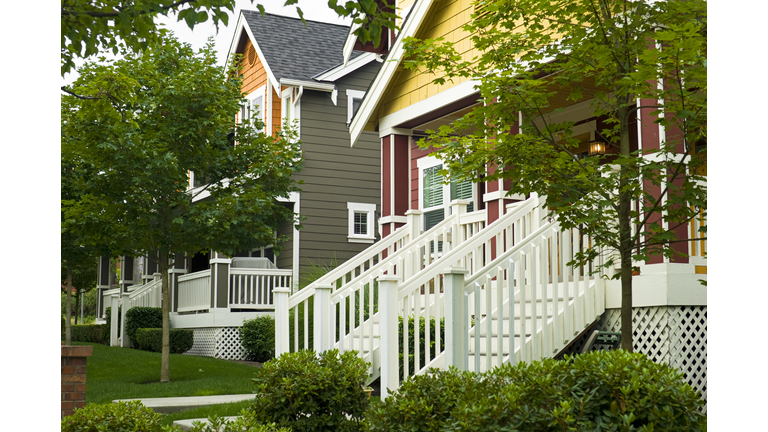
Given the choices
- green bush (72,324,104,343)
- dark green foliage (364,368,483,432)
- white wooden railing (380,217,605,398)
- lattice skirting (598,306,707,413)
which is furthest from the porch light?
green bush (72,324,104,343)

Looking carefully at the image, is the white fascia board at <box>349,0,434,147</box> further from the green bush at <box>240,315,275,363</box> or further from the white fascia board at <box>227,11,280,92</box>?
the white fascia board at <box>227,11,280,92</box>

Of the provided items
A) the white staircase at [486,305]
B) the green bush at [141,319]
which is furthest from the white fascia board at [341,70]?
the white staircase at [486,305]

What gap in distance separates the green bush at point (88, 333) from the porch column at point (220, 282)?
6.30 metres

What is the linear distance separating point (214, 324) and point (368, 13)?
10165mm

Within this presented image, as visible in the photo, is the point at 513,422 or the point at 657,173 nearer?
the point at 513,422

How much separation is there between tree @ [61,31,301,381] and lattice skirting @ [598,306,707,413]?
557 centimetres

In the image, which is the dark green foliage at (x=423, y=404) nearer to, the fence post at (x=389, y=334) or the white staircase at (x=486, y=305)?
the white staircase at (x=486, y=305)

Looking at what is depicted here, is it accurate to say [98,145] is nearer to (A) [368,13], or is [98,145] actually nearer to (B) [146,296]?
(A) [368,13]

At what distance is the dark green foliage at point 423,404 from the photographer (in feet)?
12.3

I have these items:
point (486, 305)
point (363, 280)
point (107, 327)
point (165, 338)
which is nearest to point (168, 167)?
point (165, 338)

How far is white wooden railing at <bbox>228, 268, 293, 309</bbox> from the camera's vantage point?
42.7 ft
